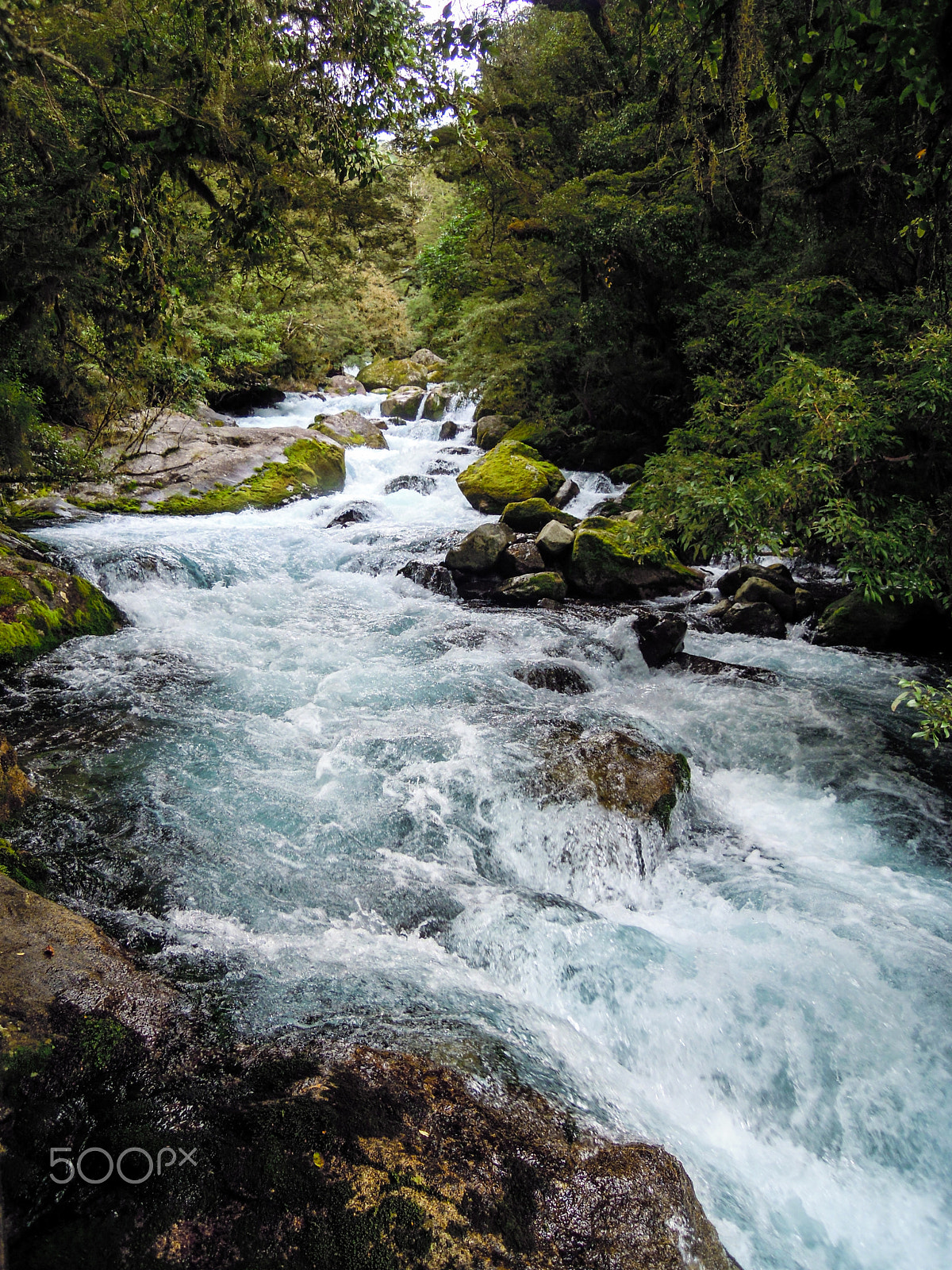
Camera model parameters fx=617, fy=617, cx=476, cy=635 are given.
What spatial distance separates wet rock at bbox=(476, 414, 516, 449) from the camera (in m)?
17.6

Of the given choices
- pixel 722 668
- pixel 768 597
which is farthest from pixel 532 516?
pixel 722 668

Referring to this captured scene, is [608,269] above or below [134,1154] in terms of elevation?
above

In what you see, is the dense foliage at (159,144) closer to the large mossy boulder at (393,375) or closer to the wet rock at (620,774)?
the wet rock at (620,774)

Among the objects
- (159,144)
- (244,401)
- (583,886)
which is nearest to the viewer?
(583,886)

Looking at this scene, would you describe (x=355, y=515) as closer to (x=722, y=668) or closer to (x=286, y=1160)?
(x=722, y=668)

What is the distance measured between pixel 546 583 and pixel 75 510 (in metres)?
8.09

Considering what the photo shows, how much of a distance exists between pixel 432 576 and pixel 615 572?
9.27 ft

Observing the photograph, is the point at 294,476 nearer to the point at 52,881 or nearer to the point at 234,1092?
the point at 52,881

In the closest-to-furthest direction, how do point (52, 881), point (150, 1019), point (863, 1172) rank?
point (150, 1019) < point (863, 1172) < point (52, 881)

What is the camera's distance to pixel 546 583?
30.2 feet

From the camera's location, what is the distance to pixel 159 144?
4.05m

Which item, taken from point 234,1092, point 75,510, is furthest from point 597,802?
point 75,510

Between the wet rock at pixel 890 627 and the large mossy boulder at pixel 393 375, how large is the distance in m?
22.3

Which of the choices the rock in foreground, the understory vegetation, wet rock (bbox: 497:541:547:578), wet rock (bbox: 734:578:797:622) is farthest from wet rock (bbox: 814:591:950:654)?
the rock in foreground
